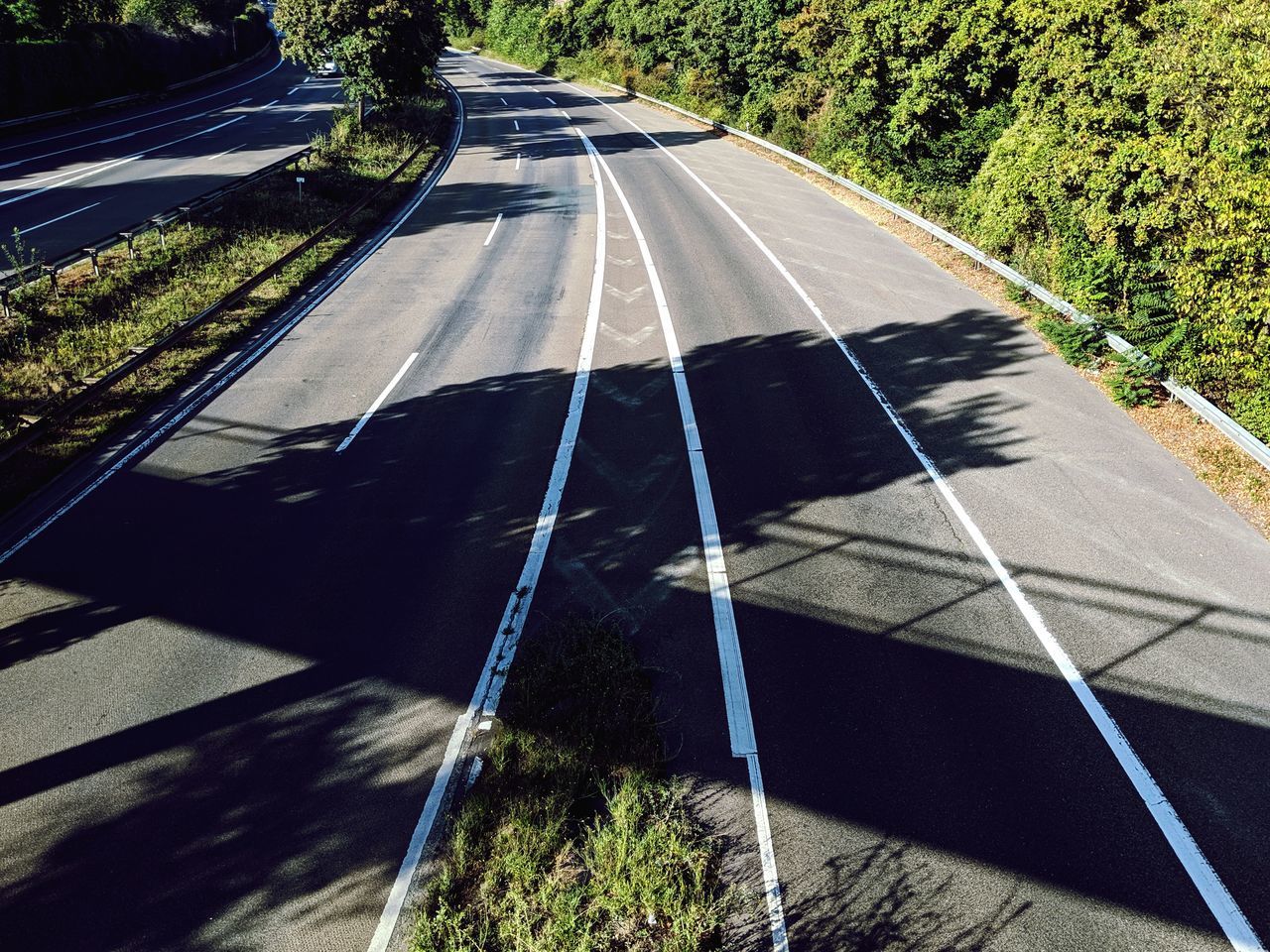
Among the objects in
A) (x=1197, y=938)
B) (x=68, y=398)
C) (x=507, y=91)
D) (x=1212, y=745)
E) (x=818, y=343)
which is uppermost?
(x=507, y=91)

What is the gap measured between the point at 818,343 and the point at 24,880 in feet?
43.4

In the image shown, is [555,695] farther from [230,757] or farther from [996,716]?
[996,716]

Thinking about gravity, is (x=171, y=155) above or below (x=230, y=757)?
above

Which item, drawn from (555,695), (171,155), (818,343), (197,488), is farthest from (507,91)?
(555,695)

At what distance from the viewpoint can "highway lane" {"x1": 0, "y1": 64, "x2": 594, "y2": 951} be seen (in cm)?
547

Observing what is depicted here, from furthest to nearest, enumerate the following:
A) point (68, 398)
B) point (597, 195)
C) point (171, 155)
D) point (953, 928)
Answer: point (171, 155) < point (597, 195) < point (68, 398) < point (953, 928)

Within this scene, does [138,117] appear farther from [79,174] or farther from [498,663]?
[498,663]

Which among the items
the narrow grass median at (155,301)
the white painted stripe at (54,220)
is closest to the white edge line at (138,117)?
the white painted stripe at (54,220)

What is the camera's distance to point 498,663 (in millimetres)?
7371

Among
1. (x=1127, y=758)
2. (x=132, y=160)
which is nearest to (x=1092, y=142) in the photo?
(x=1127, y=758)

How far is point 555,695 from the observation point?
690 cm

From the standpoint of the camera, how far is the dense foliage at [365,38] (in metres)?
25.7

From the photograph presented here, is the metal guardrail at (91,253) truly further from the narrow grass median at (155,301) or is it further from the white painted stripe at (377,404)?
the white painted stripe at (377,404)

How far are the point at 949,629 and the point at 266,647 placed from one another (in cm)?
698
